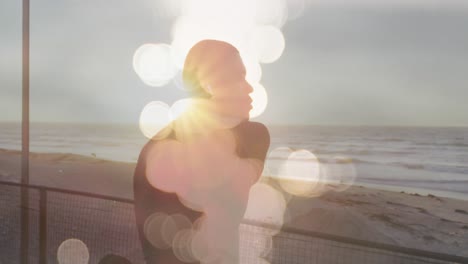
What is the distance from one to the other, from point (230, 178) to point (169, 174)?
24cm

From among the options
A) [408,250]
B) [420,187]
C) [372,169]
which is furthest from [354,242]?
[372,169]

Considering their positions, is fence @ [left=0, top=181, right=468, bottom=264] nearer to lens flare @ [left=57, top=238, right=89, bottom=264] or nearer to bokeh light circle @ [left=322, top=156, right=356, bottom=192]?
lens flare @ [left=57, top=238, right=89, bottom=264]

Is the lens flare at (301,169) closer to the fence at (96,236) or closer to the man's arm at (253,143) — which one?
the fence at (96,236)

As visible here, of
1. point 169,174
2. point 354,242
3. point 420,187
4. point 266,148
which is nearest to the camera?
point 169,174

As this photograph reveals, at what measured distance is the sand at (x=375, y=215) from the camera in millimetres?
8305

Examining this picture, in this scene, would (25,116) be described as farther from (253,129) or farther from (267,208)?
(267,208)

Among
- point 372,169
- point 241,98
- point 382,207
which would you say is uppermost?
point 241,98

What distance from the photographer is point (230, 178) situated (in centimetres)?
163

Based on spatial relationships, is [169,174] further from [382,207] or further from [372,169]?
[372,169]

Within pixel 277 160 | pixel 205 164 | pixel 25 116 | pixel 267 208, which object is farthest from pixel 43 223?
pixel 277 160

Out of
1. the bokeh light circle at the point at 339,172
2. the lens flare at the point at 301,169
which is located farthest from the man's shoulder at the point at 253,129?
the lens flare at the point at 301,169

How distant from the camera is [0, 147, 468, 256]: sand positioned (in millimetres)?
8305

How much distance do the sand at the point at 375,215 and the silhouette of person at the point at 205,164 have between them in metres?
6.74

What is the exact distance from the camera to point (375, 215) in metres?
10.8
